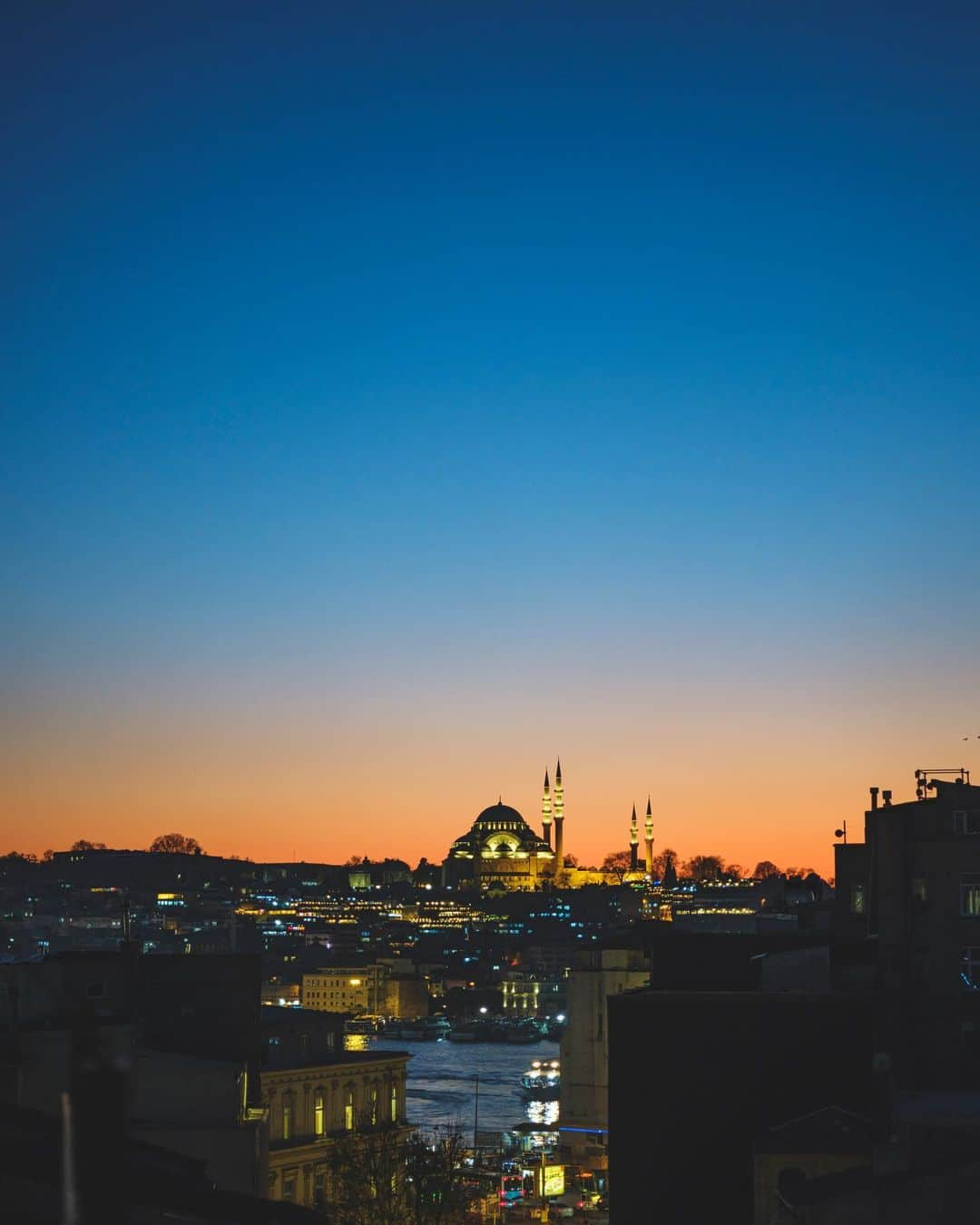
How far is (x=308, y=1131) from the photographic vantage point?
2561 cm

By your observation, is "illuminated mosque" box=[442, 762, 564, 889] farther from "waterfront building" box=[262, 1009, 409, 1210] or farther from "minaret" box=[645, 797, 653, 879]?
"waterfront building" box=[262, 1009, 409, 1210]

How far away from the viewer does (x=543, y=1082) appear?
7169 cm

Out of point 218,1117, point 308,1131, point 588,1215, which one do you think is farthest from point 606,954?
point 218,1117

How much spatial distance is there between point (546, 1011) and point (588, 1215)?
87.3m

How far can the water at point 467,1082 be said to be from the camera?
198ft

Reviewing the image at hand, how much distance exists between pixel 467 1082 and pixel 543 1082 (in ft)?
22.1

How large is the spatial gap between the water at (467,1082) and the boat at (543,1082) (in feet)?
1.85

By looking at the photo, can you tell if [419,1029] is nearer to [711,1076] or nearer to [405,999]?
[405,999]

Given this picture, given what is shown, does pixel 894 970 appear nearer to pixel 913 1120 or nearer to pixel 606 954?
pixel 913 1120

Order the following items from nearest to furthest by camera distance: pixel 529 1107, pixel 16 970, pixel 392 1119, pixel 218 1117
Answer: pixel 218 1117
pixel 16 970
pixel 392 1119
pixel 529 1107

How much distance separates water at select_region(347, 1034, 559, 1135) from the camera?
6034cm

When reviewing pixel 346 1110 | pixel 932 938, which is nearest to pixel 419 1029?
pixel 346 1110

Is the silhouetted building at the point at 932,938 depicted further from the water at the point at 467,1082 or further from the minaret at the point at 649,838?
the minaret at the point at 649,838

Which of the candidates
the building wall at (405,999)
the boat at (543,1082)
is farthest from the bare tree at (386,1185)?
the building wall at (405,999)
